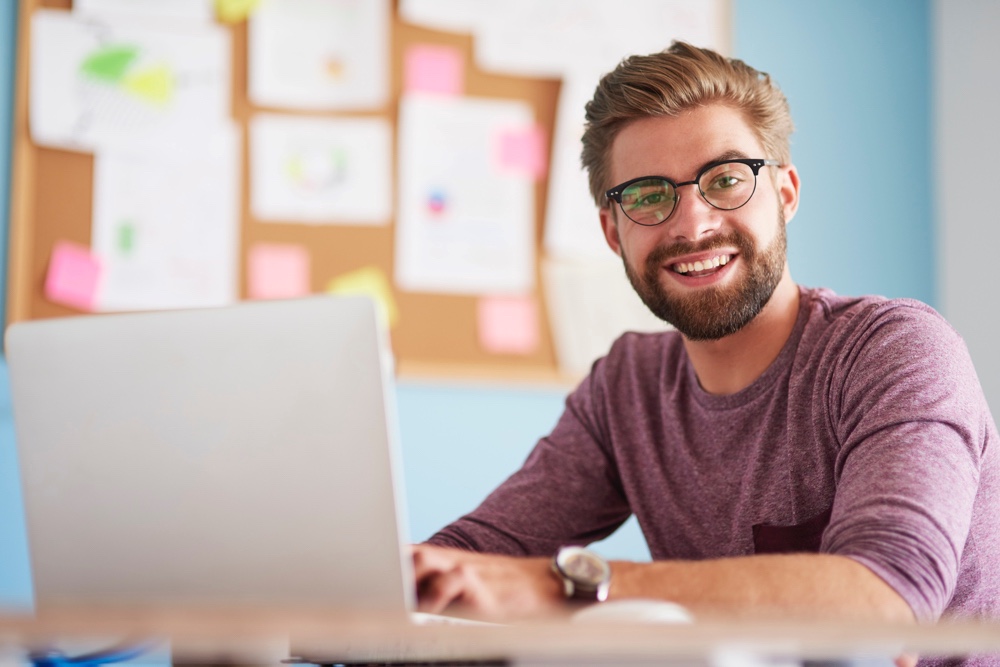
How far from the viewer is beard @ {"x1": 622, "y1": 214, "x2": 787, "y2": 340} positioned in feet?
4.43

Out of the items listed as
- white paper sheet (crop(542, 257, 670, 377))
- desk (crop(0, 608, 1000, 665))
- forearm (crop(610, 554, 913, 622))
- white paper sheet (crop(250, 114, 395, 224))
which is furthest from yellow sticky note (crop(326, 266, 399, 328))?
desk (crop(0, 608, 1000, 665))

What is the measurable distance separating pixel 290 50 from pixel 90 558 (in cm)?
154

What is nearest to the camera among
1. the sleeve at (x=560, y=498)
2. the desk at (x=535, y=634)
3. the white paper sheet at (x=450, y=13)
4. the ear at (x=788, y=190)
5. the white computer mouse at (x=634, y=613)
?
the desk at (x=535, y=634)

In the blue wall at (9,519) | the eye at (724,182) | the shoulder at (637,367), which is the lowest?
the blue wall at (9,519)

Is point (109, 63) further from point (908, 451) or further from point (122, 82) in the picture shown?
point (908, 451)

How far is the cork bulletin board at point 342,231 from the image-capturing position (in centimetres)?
200

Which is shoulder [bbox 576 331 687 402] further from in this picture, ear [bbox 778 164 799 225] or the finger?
the finger

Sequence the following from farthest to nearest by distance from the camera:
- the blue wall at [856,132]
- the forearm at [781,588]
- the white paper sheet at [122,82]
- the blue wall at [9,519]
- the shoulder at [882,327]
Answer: the blue wall at [856,132] < the white paper sheet at [122,82] < the blue wall at [9,519] < the shoulder at [882,327] < the forearm at [781,588]

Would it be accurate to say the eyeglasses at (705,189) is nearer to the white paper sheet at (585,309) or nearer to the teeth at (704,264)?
the teeth at (704,264)

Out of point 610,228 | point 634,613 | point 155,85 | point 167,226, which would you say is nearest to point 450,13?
point 155,85

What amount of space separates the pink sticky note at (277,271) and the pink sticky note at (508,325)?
0.39 meters

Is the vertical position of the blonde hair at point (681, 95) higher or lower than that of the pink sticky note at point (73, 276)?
higher

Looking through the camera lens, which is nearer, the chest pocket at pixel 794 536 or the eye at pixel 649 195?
the chest pocket at pixel 794 536

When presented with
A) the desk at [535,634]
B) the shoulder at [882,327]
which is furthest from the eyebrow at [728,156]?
the desk at [535,634]
